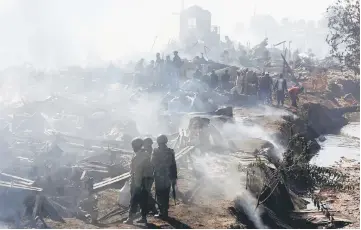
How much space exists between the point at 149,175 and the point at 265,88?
48.7ft

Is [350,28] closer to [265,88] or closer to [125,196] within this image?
[265,88]

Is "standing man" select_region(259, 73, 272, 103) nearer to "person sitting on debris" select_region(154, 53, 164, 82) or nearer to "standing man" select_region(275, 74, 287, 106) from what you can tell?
"standing man" select_region(275, 74, 287, 106)

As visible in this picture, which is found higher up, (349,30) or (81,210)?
(349,30)

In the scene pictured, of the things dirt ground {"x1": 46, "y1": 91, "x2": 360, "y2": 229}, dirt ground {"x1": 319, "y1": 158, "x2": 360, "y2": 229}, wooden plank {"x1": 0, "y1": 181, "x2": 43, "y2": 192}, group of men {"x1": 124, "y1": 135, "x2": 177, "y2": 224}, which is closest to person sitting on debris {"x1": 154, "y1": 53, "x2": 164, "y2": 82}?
dirt ground {"x1": 46, "y1": 91, "x2": 360, "y2": 229}

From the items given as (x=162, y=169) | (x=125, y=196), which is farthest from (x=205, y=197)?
(x=125, y=196)

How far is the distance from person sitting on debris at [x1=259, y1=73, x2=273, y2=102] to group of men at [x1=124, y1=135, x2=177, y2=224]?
14.1m

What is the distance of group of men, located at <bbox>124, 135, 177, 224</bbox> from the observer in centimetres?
750

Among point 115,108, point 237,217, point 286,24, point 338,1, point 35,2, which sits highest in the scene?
point 286,24

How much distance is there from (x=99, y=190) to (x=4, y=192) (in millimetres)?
1855

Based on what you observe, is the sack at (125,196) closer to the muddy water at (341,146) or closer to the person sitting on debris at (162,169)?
the person sitting on debris at (162,169)

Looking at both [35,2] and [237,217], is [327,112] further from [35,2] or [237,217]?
[35,2]

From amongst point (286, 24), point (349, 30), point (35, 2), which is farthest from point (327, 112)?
point (286, 24)

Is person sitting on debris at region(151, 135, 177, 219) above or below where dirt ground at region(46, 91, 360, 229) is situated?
above

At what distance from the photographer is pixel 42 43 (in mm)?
41562
